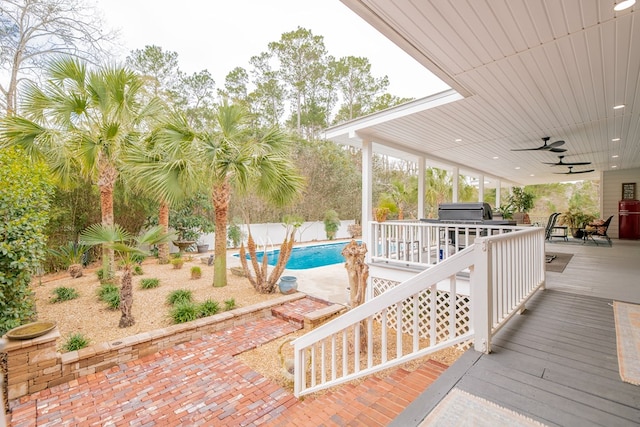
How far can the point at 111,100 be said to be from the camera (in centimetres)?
596

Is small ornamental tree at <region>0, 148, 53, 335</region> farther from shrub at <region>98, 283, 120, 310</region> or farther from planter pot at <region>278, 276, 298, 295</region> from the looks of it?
planter pot at <region>278, 276, 298, 295</region>

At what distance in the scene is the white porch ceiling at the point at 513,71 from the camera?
2609 mm

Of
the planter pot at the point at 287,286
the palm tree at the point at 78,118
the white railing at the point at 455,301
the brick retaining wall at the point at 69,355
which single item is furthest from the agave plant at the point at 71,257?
the white railing at the point at 455,301

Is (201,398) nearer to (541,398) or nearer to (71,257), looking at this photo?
(541,398)

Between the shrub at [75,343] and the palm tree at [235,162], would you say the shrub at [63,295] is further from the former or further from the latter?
the palm tree at [235,162]

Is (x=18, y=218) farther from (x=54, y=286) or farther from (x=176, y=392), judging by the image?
(x=54, y=286)

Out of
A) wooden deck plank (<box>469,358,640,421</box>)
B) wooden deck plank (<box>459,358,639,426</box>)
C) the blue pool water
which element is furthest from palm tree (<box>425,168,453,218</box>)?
wooden deck plank (<box>459,358,639,426</box>)

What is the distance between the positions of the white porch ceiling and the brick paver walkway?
323cm

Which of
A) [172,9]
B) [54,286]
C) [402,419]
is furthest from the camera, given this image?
[172,9]

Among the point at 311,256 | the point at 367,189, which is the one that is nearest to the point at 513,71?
the point at 367,189

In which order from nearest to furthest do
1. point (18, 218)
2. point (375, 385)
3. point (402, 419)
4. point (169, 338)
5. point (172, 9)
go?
point (402, 419), point (375, 385), point (18, 218), point (169, 338), point (172, 9)

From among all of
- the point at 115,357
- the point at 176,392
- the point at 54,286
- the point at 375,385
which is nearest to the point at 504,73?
the point at 375,385

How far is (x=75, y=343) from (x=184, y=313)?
146 cm

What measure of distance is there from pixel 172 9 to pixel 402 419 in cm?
2067
